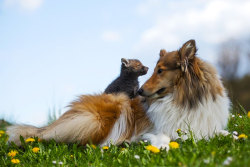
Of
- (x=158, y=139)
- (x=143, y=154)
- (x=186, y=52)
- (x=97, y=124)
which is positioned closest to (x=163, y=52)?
(x=186, y=52)

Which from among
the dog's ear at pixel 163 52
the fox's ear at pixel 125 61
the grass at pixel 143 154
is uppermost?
the dog's ear at pixel 163 52

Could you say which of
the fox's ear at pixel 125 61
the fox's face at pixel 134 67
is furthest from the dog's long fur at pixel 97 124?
the fox's ear at pixel 125 61

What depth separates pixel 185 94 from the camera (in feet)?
16.1

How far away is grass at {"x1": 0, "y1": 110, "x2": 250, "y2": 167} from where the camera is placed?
126 inches

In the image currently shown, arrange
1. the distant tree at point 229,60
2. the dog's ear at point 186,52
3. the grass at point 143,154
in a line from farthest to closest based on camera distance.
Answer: the distant tree at point 229,60 → the dog's ear at point 186,52 → the grass at point 143,154

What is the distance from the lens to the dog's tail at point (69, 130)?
16.9ft

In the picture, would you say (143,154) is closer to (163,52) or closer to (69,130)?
(69,130)

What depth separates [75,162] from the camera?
4.16 metres

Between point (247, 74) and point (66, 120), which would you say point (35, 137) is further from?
point (247, 74)

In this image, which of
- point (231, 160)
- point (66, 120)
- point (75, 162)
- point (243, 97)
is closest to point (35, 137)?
point (66, 120)

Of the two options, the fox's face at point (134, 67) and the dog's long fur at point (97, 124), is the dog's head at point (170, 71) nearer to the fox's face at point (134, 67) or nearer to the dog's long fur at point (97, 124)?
the dog's long fur at point (97, 124)

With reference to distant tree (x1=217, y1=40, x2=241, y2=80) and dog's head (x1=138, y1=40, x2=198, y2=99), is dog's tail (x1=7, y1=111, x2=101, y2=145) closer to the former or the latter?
dog's head (x1=138, y1=40, x2=198, y2=99)

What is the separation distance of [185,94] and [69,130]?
1.89 meters

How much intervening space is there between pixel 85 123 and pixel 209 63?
2.17m
